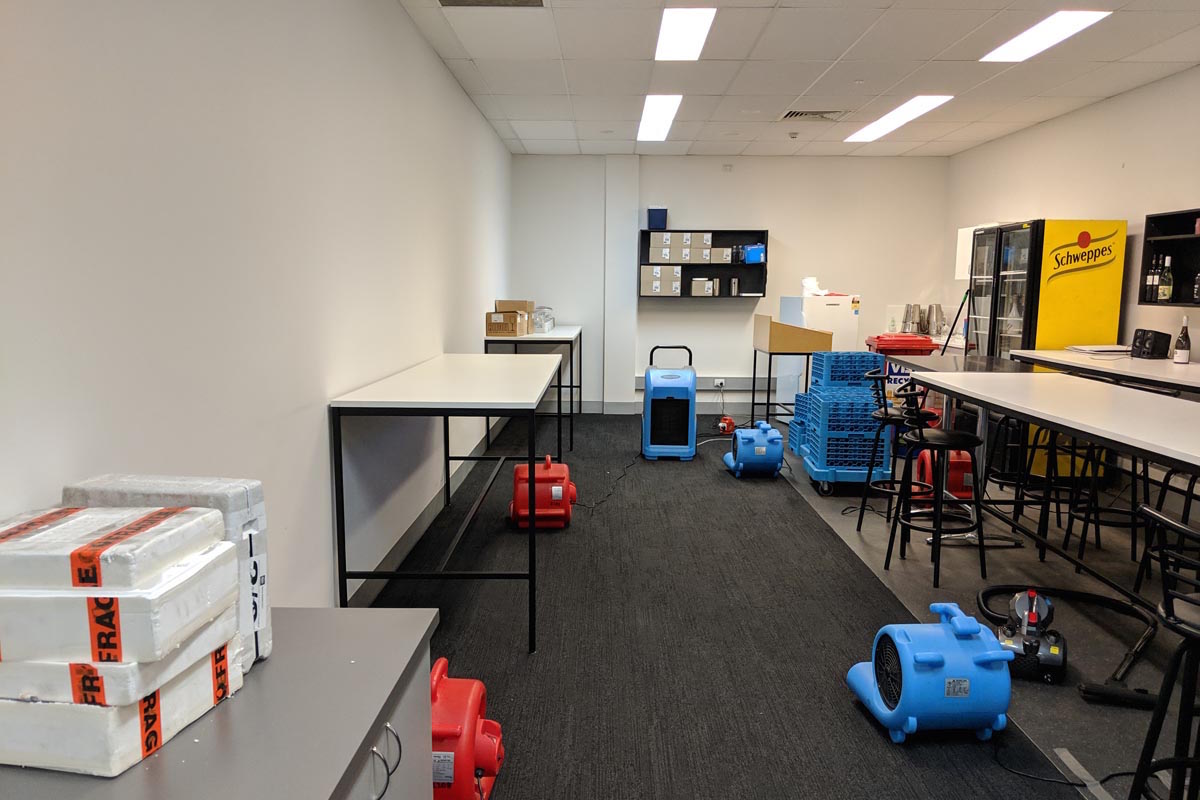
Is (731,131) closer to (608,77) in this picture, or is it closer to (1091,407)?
(608,77)

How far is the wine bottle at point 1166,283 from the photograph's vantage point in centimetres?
457

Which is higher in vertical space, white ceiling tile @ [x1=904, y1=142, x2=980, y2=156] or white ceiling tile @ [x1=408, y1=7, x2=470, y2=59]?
white ceiling tile @ [x1=904, y1=142, x2=980, y2=156]

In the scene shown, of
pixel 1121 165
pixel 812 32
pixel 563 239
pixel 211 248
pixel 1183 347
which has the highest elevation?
pixel 812 32

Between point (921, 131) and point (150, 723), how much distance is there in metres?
6.84

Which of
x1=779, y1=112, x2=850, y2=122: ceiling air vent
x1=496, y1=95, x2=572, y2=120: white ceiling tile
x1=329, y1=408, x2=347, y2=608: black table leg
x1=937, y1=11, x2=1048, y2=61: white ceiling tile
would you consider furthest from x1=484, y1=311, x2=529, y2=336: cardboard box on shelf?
x1=937, y1=11, x2=1048, y2=61: white ceiling tile

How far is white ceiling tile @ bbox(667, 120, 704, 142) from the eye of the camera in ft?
19.5

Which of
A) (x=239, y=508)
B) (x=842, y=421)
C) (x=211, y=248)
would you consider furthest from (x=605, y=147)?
(x=239, y=508)

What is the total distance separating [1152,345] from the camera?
14.9 feet

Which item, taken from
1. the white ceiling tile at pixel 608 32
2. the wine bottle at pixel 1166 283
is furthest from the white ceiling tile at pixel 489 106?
the wine bottle at pixel 1166 283

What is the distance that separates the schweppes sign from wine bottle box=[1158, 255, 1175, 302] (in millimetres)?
349

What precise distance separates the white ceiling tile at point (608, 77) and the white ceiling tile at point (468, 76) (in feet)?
1.89

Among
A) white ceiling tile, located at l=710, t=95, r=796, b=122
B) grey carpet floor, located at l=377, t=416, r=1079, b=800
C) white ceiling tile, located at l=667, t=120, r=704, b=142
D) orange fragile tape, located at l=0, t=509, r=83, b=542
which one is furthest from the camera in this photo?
white ceiling tile, located at l=667, t=120, r=704, b=142

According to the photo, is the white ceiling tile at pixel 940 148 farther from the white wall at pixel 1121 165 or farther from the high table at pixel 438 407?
the high table at pixel 438 407

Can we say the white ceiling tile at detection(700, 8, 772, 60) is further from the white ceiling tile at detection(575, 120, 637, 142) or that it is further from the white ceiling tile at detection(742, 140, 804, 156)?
the white ceiling tile at detection(742, 140, 804, 156)
